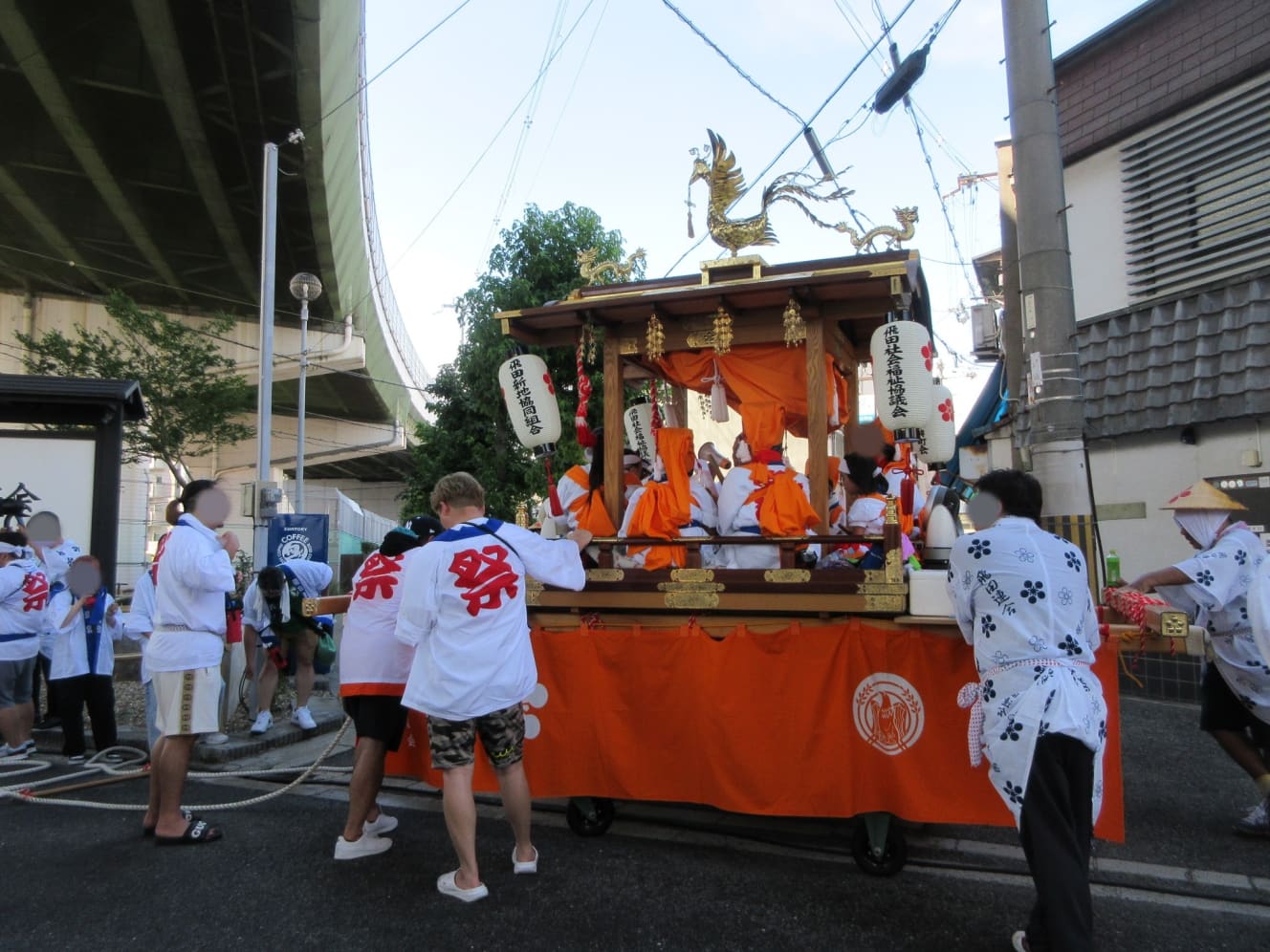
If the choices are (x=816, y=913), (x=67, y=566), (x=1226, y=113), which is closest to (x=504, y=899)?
(x=816, y=913)

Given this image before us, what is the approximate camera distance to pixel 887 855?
422cm

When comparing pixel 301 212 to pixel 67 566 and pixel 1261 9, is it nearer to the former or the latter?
pixel 67 566

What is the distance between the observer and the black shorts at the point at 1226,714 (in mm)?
4738

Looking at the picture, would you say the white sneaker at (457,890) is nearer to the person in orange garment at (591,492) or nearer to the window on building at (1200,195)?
the person in orange garment at (591,492)

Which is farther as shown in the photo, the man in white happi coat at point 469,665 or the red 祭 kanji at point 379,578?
the red 祭 kanji at point 379,578

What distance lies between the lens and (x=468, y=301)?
45.1 ft

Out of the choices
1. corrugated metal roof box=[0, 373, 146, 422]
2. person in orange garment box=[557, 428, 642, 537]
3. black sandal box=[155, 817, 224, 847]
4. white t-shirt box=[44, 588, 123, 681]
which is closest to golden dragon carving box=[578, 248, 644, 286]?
person in orange garment box=[557, 428, 642, 537]

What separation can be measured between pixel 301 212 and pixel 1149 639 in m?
18.1

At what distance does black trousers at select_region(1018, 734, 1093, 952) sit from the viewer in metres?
2.95

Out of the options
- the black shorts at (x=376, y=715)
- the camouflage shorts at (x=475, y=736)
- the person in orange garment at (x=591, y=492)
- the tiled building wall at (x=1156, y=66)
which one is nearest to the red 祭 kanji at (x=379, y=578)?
the black shorts at (x=376, y=715)

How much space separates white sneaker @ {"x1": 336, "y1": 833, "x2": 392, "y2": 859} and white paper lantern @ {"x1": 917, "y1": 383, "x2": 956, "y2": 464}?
16.4 ft

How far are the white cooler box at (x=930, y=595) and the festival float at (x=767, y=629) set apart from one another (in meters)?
0.01

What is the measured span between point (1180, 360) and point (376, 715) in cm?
873

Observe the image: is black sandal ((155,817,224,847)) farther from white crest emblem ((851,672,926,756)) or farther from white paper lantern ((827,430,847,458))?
white paper lantern ((827,430,847,458))
